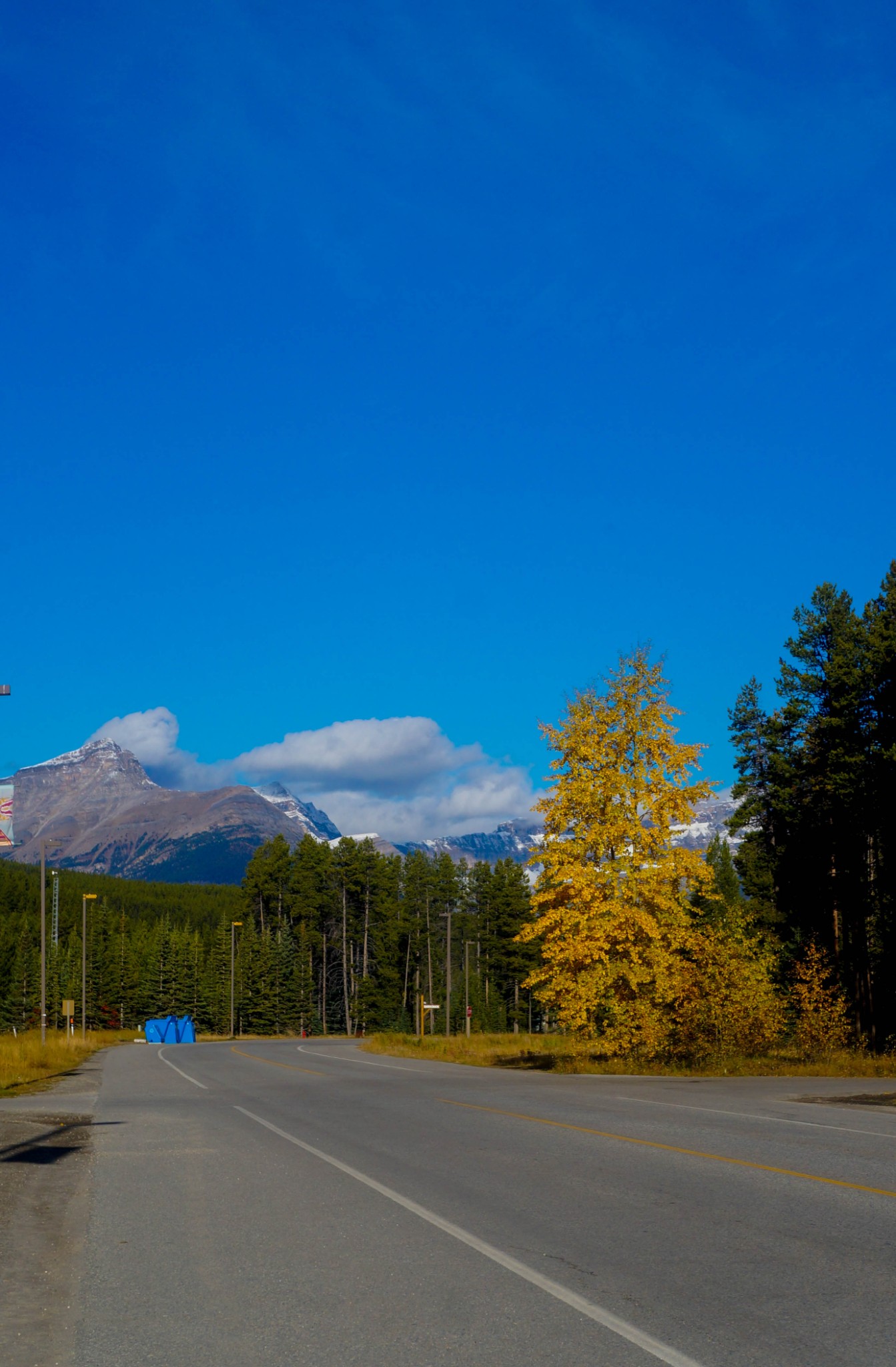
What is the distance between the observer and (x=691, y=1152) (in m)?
13.2

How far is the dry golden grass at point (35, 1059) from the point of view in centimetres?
3059

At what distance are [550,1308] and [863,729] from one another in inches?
1654

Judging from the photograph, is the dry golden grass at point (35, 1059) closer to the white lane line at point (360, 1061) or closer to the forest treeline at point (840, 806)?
the white lane line at point (360, 1061)

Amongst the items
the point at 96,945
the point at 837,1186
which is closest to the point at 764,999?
the point at 837,1186

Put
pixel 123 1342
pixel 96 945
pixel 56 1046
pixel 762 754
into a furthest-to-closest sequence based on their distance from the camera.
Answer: pixel 96 945 < pixel 762 754 < pixel 56 1046 < pixel 123 1342

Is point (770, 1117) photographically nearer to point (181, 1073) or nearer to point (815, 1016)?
point (815, 1016)

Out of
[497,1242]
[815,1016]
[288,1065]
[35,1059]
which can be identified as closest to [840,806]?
[815,1016]

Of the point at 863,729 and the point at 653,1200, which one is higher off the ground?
the point at 863,729

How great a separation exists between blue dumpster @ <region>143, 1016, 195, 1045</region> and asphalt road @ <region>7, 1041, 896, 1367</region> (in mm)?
59071

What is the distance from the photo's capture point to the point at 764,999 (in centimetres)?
3098

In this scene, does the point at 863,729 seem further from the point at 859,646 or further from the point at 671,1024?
the point at 671,1024

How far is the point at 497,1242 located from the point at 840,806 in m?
39.6

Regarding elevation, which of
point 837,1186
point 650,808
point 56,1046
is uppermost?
point 650,808

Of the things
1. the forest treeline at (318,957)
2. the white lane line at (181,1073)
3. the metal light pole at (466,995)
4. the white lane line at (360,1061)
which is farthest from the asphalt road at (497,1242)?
the forest treeline at (318,957)
